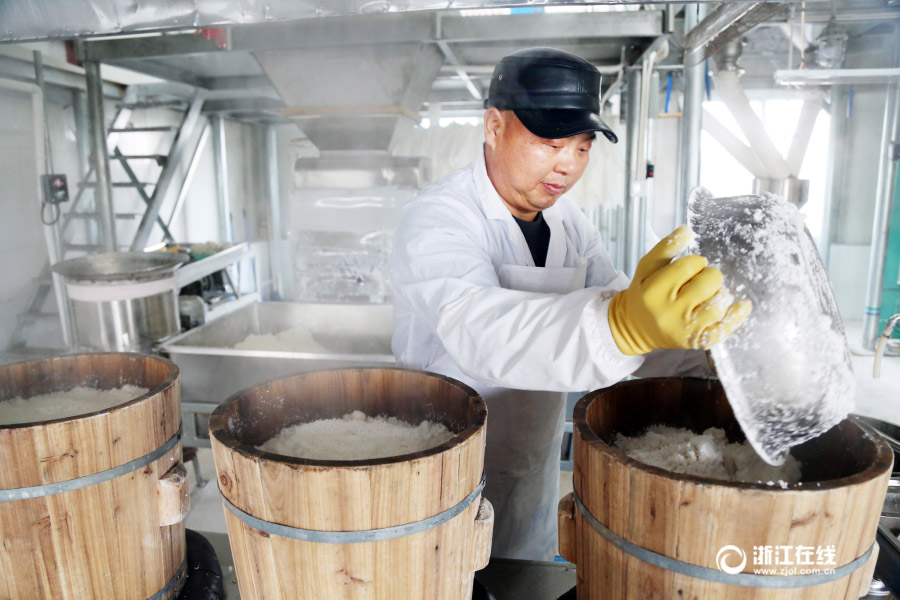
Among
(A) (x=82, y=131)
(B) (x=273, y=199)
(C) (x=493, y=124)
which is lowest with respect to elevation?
(B) (x=273, y=199)

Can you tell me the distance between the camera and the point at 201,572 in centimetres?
129

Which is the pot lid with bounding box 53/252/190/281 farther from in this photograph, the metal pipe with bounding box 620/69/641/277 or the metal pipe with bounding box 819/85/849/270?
the metal pipe with bounding box 819/85/849/270

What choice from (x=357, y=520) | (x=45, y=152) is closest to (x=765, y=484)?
(x=357, y=520)

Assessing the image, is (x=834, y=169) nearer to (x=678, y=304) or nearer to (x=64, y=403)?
(x=678, y=304)

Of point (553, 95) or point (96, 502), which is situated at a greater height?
point (553, 95)

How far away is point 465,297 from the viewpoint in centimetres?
107

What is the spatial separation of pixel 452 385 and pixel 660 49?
8.06 feet

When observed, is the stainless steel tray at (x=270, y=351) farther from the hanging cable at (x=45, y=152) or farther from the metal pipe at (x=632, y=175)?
the hanging cable at (x=45, y=152)

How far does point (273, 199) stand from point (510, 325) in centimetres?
815

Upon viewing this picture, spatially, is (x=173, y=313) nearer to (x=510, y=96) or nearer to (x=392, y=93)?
(x=392, y=93)

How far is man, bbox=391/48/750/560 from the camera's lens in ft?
2.77

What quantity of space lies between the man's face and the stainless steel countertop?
2.88 ft

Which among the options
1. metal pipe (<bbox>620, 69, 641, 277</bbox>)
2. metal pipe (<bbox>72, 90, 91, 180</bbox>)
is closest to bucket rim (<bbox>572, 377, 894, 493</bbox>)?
metal pipe (<bbox>620, 69, 641, 277</bbox>)

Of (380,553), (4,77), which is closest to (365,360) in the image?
(380,553)
